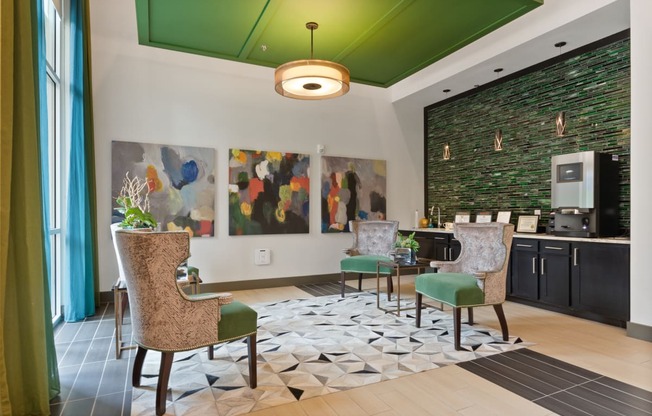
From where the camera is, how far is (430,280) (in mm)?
3758

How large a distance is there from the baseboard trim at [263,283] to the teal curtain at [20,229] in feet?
10.3

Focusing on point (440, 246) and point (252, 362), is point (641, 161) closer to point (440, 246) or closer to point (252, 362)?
point (440, 246)

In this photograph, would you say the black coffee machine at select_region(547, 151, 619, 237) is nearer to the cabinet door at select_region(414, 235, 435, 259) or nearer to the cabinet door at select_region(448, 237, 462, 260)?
the cabinet door at select_region(448, 237, 462, 260)

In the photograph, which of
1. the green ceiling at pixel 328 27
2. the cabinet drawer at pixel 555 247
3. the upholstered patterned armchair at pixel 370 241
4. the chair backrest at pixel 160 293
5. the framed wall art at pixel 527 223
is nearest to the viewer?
the chair backrest at pixel 160 293

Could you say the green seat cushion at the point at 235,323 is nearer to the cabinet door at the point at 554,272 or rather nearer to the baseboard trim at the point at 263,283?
the baseboard trim at the point at 263,283

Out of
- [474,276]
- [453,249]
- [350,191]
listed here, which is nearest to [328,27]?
[350,191]

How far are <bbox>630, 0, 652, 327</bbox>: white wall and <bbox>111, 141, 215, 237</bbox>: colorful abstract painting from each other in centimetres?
499

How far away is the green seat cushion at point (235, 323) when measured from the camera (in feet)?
8.15

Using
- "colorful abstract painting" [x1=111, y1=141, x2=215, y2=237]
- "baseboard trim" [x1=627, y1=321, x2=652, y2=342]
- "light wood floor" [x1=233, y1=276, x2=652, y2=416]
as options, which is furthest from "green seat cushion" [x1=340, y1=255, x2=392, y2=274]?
"baseboard trim" [x1=627, y1=321, x2=652, y2=342]

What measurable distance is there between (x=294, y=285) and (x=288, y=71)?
3.44 metres

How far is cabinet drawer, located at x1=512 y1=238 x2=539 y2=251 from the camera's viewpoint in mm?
4766

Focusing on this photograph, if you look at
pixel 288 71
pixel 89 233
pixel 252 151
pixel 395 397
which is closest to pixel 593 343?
pixel 395 397

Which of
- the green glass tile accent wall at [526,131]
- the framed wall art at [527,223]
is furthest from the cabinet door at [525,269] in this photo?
the green glass tile accent wall at [526,131]

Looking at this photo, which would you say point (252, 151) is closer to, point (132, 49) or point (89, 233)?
point (132, 49)
